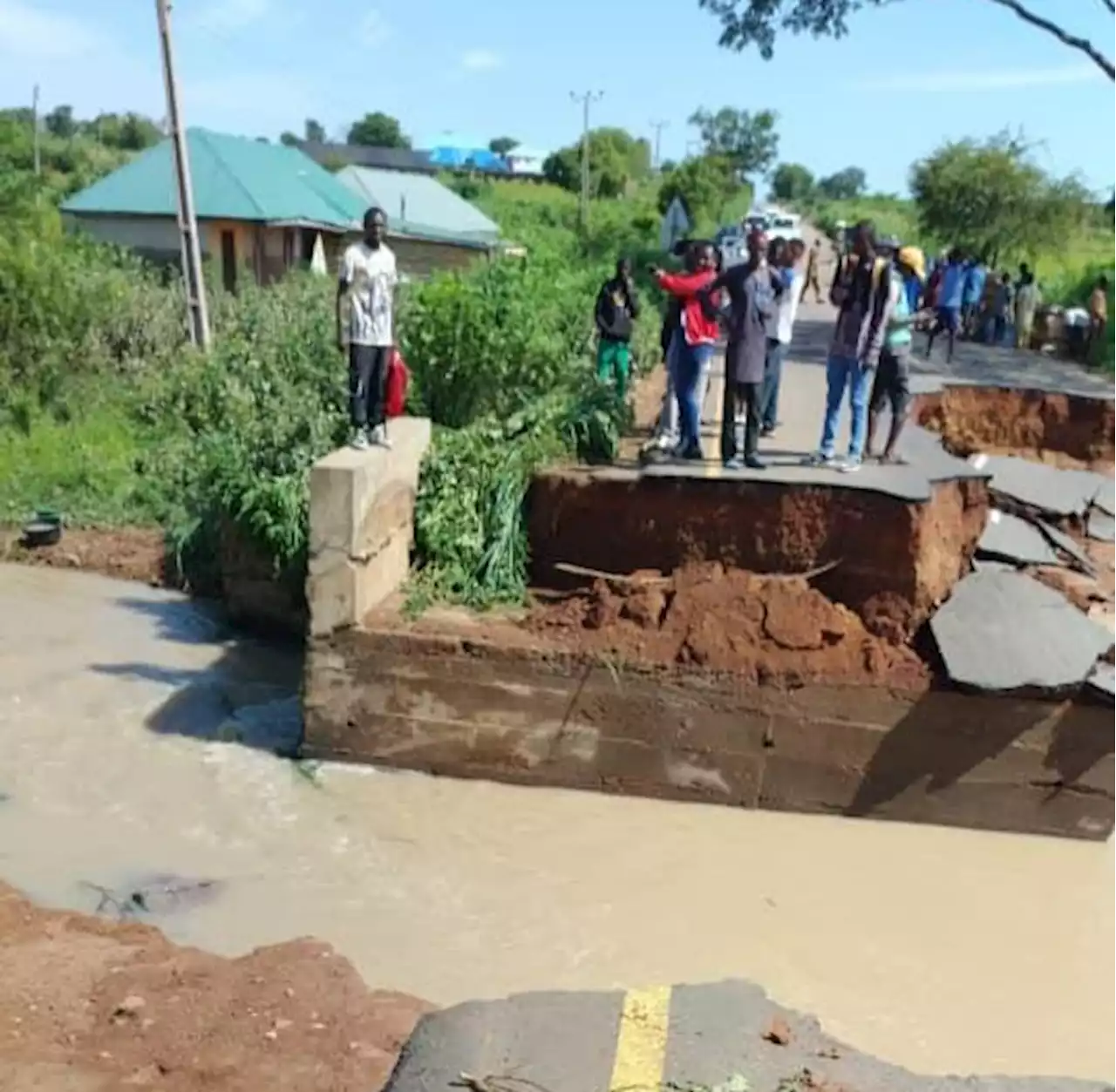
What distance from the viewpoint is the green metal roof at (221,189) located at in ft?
94.9

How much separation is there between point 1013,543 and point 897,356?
270 centimetres

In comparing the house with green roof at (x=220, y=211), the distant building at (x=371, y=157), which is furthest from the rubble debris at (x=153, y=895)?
the distant building at (x=371, y=157)

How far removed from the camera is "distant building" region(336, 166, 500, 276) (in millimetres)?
35250

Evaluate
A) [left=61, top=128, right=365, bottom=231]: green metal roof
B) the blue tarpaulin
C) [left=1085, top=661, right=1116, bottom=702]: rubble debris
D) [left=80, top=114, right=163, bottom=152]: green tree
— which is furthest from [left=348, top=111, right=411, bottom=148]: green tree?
[left=1085, top=661, right=1116, bottom=702]: rubble debris

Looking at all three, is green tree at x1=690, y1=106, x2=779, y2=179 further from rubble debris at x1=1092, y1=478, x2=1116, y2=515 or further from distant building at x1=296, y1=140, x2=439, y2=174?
rubble debris at x1=1092, y1=478, x2=1116, y2=515

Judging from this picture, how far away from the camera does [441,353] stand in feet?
44.7

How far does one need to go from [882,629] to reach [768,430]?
3.04m

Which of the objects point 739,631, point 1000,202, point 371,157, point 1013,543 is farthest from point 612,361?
point 371,157

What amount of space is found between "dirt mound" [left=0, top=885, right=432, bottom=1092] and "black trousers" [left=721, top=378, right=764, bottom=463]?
195 inches

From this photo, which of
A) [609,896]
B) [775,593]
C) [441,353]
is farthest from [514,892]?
[441,353]

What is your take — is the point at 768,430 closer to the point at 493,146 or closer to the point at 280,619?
the point at 280,619

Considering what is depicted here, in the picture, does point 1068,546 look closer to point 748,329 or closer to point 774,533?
point 774,533

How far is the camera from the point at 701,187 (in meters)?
54.4

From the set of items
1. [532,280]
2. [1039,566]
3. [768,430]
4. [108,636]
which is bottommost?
[108,636]
